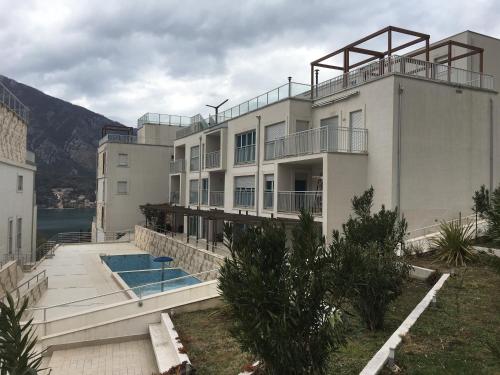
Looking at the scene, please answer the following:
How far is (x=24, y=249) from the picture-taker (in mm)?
26484

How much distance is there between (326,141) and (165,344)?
1151 centimetres

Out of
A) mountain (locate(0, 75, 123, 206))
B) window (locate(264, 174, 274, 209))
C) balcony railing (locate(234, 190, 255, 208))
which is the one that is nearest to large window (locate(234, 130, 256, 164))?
balcony railing (locate(234, 190, 255, 208))

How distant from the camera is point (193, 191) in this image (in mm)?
34812

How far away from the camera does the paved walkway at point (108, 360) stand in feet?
33.4

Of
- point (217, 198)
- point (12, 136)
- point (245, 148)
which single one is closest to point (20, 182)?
point (12, 136)

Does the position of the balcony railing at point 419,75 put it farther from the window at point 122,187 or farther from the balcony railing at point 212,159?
the window at point 122,187

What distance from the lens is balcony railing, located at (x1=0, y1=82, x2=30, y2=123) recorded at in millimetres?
21986

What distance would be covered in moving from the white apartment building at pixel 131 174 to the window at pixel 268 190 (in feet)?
75.6

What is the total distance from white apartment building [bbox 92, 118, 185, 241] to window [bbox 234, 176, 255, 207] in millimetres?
19008

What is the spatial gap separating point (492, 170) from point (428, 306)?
13.2 metres

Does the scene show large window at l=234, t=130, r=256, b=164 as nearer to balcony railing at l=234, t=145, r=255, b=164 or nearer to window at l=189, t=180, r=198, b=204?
balcony railing at l=234, t=145, r=255, b=164

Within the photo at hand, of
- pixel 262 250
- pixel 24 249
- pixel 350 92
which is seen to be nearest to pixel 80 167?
pixel 24 249

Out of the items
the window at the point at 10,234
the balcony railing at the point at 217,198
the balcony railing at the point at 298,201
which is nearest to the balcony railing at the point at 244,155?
the balcony railing at the point at 217,198

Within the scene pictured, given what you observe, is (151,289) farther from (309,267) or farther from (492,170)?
(492,170)
